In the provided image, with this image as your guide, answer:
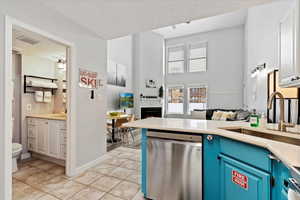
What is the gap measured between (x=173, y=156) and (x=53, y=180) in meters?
1.90

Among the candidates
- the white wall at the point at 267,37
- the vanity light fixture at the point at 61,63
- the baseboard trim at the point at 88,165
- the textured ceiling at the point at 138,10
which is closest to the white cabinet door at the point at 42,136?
the baseboard trim at the point at 88,165

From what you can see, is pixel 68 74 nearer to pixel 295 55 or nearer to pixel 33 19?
pixel 33 19

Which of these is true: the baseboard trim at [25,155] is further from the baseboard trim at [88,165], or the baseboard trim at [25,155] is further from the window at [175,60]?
the window at [175,60]

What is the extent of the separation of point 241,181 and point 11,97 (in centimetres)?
236

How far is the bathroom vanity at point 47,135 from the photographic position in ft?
9.16

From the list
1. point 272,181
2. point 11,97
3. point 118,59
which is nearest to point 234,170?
point 272,181

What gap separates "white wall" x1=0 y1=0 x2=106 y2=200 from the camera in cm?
157

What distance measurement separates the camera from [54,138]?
2.87 m

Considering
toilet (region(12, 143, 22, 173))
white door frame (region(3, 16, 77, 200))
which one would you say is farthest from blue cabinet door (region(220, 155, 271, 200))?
toilet (region(12, 143, 22, 173))

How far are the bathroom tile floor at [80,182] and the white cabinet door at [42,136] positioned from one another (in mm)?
254

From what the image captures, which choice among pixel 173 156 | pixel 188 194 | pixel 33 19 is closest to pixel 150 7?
pixel 33 19

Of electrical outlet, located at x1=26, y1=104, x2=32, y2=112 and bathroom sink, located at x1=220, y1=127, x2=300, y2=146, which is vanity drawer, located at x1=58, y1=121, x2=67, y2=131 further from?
bathroom sink, located at x1=220, y1=127, x2=300, y2=146

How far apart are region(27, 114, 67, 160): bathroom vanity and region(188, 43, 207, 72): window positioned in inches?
263

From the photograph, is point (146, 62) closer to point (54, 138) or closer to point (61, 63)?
point (61, 63)
